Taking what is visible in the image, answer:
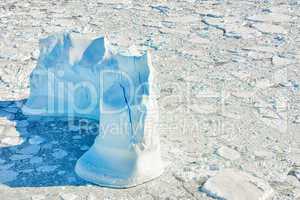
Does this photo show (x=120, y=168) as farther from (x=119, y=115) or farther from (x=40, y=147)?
(x=40, y=147)

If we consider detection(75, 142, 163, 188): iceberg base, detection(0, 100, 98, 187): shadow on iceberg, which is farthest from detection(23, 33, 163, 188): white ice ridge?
detection(0, 100, 98, 187): shadow on iceberg

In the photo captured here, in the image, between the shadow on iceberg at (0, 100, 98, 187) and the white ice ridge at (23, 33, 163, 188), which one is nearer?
the white ice ridge at (23, 33, 163, 188)

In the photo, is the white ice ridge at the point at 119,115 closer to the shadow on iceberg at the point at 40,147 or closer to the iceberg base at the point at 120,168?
the iceberg base at the point at 120,168

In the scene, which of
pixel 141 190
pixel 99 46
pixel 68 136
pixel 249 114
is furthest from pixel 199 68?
pixel 141 190

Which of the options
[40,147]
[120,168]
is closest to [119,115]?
[120,168]

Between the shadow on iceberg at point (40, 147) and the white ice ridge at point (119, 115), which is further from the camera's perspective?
the shadow on iceberg at point (40, 147)

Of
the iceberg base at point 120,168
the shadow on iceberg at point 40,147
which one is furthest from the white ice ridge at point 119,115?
the shadow on iceberg at point 40,147

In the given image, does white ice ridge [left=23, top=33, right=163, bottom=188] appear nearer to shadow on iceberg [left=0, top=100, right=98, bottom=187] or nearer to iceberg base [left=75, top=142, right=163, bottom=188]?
iceberg base [left=75, top=142, right=163, bottom=188]

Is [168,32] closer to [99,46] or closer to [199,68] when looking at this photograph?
[199,68]
